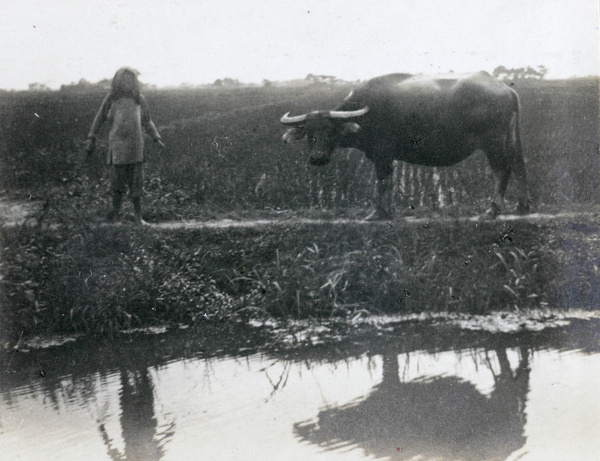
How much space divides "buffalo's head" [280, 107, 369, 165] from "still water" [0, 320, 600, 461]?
61.9 inches

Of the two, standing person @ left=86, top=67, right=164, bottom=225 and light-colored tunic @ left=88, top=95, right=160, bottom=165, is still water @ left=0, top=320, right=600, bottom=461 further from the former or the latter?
light-colored tunic @ left=88, top=95, right=160, bottom=165

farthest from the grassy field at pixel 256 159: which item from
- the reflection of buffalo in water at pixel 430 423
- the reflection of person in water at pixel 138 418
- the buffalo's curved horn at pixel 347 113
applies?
the reflection of buffalo in water at pixel 430 423

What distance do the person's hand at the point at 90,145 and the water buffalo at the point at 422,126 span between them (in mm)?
1535

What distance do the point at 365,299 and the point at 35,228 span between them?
264 centimetres

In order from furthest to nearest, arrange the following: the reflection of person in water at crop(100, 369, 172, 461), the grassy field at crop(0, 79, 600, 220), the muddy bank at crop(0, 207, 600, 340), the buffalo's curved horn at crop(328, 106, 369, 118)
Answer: the buffalo's curved horn at crop(328, 106, 369, 118) → the grassy field at crop(0, 79, 600, 220) → the muddy bank at crop(0, 207, 600, 340) → the reflection of person in water at crop(100, 369, 172, 461)

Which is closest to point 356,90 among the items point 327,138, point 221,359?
point 327,138

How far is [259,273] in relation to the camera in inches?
171

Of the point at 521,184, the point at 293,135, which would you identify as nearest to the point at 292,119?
the point at 293,135

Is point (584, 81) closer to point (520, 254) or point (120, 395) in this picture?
point (520, 254)

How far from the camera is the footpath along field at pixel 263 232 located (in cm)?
420

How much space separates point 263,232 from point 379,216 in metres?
0.96

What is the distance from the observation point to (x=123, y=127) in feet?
14.3

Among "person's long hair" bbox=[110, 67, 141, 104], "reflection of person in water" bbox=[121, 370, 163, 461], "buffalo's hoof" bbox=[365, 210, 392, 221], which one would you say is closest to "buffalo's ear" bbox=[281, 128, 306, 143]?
"buffalo's hoof" bbox=[365, 210, 392, 221]

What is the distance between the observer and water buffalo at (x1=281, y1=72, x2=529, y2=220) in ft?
14.7
